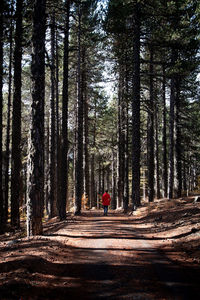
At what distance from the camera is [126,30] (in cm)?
1664

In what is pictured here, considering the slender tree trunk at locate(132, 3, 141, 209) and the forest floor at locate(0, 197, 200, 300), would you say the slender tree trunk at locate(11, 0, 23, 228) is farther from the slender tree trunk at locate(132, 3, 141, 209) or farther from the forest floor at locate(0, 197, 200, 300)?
the slender tree trunk at locate(132, 3, 141, 209)

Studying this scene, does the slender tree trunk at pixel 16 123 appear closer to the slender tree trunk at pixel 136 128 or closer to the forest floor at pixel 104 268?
the forest floor at pixel 104 268

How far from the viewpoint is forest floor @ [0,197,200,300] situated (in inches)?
163

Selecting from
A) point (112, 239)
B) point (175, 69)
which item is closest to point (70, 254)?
point (112, 239)

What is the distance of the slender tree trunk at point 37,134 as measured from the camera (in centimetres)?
864

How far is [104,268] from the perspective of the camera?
531cm

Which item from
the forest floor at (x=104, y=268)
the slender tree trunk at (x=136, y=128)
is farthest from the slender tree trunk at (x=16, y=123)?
the slender tree trunk at (x=136, y=128)

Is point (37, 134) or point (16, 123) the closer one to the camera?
point (37, 134)

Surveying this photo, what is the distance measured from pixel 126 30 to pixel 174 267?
15418 millimetres

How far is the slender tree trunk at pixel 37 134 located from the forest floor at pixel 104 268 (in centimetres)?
111

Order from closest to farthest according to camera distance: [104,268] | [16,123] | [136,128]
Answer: [104,268] < [16,123] < [136,128]

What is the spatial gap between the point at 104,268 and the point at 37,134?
5.15 m

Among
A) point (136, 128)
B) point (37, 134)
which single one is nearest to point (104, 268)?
point (37, 134)

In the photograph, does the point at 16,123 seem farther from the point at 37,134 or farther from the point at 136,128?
the point at 136,128
